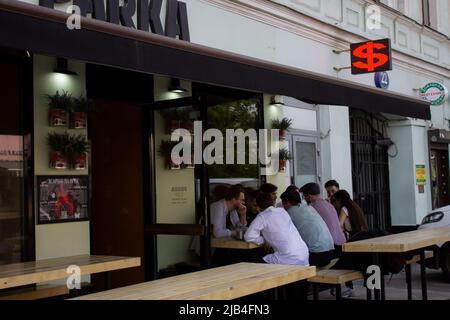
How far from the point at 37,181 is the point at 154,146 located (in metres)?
1.80

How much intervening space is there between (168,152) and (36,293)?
9.04ft

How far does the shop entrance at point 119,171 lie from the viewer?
23.3 feet

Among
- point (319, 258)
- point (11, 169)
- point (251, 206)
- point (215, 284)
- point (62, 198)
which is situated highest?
point (11, 169)

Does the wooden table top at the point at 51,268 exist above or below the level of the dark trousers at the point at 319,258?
above

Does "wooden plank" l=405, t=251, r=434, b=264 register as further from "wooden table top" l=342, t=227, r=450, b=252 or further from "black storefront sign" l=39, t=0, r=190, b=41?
"black storefront sign" l=39, t=0, r=190, b=41

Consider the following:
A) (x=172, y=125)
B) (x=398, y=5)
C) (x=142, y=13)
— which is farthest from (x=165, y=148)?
(x=398, y=5)

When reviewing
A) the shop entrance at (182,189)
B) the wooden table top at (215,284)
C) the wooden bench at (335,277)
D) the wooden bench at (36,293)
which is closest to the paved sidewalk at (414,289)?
the wooden bench at (335,277)

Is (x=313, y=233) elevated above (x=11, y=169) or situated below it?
below

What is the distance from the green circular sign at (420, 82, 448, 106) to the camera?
12.7 m

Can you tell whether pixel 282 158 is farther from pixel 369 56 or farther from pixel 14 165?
pixel 14 165

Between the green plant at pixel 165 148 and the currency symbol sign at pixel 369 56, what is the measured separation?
13.8ft

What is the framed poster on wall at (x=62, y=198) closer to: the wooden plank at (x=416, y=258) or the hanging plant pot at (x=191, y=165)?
the hanging plant pot at (x=191, y=165)

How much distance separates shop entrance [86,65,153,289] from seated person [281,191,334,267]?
2.05 m

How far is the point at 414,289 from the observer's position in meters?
7.85
